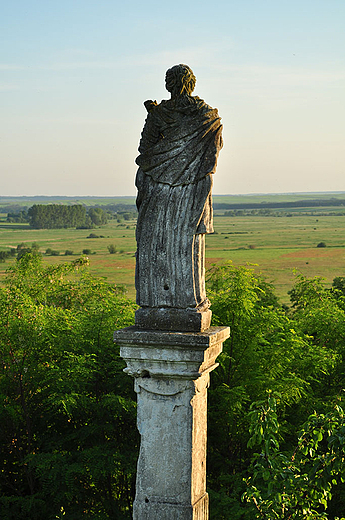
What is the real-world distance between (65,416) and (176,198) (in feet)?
33.8

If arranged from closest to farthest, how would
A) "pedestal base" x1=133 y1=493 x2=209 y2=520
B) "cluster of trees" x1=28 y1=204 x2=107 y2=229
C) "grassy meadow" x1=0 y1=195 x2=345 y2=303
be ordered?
"pedestal base" x1=133 y1=493 x2=209 y2=520 → "grassy meadow" x1=0 y1=195 x2=345 y2=303 → "cluster of trees" x1=28 y1=204 x2=107 y2=229

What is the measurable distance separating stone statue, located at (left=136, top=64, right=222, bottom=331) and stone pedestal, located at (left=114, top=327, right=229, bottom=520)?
0.75 ft

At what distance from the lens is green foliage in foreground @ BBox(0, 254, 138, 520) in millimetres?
12484

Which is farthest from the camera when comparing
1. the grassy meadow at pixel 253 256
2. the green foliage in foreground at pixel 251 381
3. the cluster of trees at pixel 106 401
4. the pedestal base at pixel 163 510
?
the grassy meadow at pixel 253 256

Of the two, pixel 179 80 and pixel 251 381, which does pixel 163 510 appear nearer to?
pixel 179 80

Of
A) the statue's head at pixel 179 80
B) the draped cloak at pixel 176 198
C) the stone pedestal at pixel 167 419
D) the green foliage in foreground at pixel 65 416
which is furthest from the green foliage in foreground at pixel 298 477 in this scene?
the green foliage in foreground at pixel 65 416

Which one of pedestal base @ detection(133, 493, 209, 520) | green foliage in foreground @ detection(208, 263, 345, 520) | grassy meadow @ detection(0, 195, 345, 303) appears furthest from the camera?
grassy meadow @ detection(0, 195, 345, 303)

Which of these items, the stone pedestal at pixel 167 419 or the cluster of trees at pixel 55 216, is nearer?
the stone pedestal at pixel 167 419

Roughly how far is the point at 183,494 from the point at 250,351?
8.69 m

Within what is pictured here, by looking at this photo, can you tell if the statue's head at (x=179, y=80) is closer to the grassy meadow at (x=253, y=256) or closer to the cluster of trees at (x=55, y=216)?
the grassy meadow at (x=253, y=256)

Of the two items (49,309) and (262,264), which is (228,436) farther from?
(262,264)

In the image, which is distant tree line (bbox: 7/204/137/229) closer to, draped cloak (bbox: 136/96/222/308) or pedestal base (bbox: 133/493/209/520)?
draped cloak (bbox: 136/96/222/308)

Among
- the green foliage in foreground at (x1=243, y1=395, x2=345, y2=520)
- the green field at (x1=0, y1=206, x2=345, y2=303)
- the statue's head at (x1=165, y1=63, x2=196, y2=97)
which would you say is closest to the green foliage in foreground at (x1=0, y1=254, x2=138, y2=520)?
the green foliage in foreground at (x1=243, y1=395, x2=345, y2=520)

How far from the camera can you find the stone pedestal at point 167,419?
5215 millimetres
